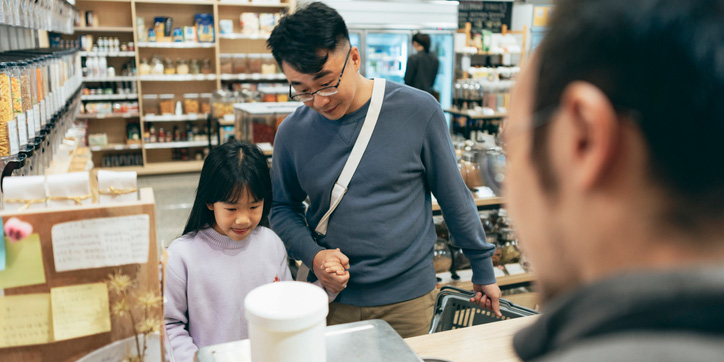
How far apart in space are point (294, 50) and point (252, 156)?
0.44 m

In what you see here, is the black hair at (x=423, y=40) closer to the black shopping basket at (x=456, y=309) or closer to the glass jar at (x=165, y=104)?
the glass jar at (x=165, y=104)

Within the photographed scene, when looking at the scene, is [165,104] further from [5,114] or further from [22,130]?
[5,114]

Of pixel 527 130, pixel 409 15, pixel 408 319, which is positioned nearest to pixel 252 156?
pixel 408 319

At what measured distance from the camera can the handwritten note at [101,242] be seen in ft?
3.15

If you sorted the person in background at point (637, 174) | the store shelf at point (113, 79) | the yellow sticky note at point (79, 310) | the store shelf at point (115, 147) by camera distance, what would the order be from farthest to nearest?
1. the store shelf at point (115, 147)
2. the store shelf at point (113, 79)
3. the yellow sticky note at point (79, 310)
4. the person in background at point (637, 174)

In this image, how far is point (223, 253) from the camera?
173 centimetres

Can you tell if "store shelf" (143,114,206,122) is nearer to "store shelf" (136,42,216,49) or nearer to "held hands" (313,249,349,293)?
"store shelf" (136,42,216,49)

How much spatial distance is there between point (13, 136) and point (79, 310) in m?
1.00

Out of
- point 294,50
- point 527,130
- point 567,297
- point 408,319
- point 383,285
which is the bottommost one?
point 408,319

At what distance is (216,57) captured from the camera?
24.4 ft

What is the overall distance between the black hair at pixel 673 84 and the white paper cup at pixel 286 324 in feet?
2.16

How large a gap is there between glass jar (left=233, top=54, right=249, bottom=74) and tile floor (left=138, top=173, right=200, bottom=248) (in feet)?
5.41

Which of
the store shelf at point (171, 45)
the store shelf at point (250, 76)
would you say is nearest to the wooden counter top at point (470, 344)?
the store shelf at point (250, 76)

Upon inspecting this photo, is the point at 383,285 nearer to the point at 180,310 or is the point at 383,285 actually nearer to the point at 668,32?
the point at 180,310
